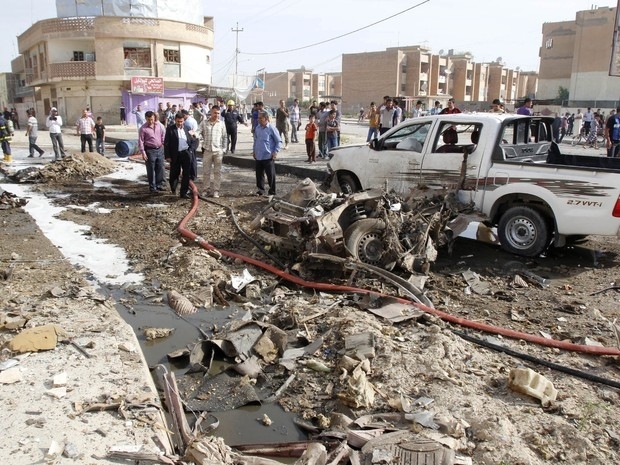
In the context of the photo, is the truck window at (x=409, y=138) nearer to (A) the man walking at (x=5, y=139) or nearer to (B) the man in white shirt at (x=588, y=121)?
(A) the man walking at (x=5, y=139)

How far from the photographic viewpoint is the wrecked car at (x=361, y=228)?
632cm

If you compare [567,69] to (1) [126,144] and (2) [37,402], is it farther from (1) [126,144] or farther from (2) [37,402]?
(2) [37,402]

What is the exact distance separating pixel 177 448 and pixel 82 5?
44831 mm

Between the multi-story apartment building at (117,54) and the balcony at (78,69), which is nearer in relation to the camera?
the balcony at (78,69)

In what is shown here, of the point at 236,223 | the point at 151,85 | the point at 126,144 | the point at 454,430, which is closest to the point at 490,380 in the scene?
the point at 454,430

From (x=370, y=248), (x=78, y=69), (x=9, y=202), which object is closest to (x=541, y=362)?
(x=370, y=248)

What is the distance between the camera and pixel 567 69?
212ft

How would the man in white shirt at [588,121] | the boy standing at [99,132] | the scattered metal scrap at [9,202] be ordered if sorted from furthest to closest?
the man in white shirt at [588,121], the boy standing at [99,132], the scattered metal scrap at [9,202]

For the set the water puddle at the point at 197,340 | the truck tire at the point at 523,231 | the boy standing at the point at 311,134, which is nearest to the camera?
the water puddle at the point at 197,340

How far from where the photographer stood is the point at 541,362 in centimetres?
444

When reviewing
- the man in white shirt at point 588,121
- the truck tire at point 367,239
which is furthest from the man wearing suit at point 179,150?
the man in white shirt at point 588,121

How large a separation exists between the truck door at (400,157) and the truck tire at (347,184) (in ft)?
1.98

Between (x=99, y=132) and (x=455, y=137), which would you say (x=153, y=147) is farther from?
(x=99, y=132)

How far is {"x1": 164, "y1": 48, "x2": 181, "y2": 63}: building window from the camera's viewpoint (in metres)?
41.2
